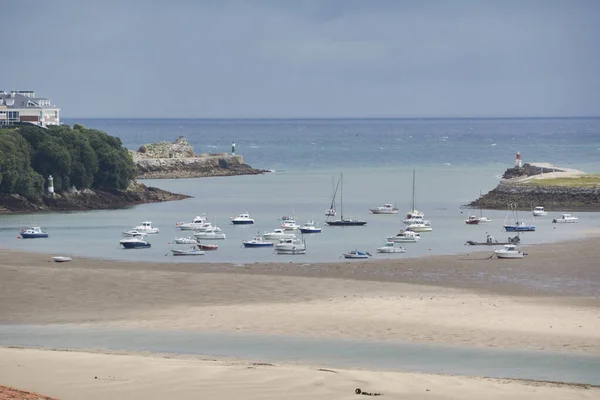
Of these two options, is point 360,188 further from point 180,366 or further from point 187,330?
point 180,366

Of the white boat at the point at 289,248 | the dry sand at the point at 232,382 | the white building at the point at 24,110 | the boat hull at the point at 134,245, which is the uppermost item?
the white building at the point at 24,110

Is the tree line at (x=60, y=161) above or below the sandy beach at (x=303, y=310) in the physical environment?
above

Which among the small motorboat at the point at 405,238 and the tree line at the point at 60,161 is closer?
the small motorboat at the point at 405,238

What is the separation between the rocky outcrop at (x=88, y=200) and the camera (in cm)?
9244

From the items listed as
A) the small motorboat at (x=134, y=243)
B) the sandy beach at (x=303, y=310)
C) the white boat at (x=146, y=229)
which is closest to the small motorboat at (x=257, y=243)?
the small motorboat at (x=134, y=243)

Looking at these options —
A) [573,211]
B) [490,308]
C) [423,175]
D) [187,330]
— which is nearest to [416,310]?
[490,308]

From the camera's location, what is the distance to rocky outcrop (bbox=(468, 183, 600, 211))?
94375mm

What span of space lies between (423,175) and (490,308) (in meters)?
109

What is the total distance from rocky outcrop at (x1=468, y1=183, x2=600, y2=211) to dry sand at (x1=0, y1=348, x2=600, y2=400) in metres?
67.6

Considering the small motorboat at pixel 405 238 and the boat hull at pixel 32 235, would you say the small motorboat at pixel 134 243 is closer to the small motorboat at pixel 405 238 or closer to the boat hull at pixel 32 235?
the boat hull at pixel 32 235

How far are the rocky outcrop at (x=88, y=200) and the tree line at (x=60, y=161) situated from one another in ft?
2.52

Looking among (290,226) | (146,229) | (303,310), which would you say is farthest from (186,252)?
(303,310)

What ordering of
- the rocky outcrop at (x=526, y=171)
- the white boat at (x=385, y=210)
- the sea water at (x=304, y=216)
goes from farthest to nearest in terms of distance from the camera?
1. the rocky outcrop at (x=526, y=171)
2. the white boat at (x=385, y=210)
3. the sea water at (x=304, y=216)

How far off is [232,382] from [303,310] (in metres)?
15.1
